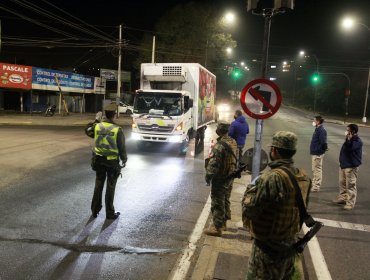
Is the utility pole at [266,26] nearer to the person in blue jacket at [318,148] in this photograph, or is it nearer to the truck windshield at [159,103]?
the person in blue jacket at [318,148]

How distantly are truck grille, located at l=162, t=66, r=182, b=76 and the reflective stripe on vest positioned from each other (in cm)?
921

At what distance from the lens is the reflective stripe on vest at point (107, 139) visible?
6348mm

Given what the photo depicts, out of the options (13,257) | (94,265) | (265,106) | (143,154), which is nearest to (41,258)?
(13,257)

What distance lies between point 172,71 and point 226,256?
1114cm

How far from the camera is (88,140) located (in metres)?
17.6

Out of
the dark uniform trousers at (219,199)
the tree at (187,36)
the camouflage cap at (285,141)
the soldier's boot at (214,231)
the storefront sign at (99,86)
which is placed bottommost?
the soldier's boot at (214,231)

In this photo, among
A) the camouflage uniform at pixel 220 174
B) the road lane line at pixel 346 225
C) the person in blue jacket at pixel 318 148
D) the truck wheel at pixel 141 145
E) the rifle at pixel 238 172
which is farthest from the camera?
the truck wheel at pixel 141 145

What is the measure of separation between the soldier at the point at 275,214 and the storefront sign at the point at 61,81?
101ft

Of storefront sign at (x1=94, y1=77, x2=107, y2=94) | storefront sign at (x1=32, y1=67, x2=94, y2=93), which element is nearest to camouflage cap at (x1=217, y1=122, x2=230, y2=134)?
storefront sign at (x1=32, y1=67, x2=94, y2=93)

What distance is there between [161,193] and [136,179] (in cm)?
149

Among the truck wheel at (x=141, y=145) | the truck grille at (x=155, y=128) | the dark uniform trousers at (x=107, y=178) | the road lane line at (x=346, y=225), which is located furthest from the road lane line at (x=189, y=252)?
the truck wheel at (x=141, y=145)

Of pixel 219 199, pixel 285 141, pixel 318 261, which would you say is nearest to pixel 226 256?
pixel 219 199

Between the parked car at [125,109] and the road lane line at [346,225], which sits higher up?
the parked car at [125,109]

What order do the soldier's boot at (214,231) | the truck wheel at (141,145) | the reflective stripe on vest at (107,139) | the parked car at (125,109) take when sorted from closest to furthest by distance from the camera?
the soldier's boot at (214,231) < the reflective stripe on vest at (107,139) < the truck wheel at (141,145) < the parked car at (125,109)
